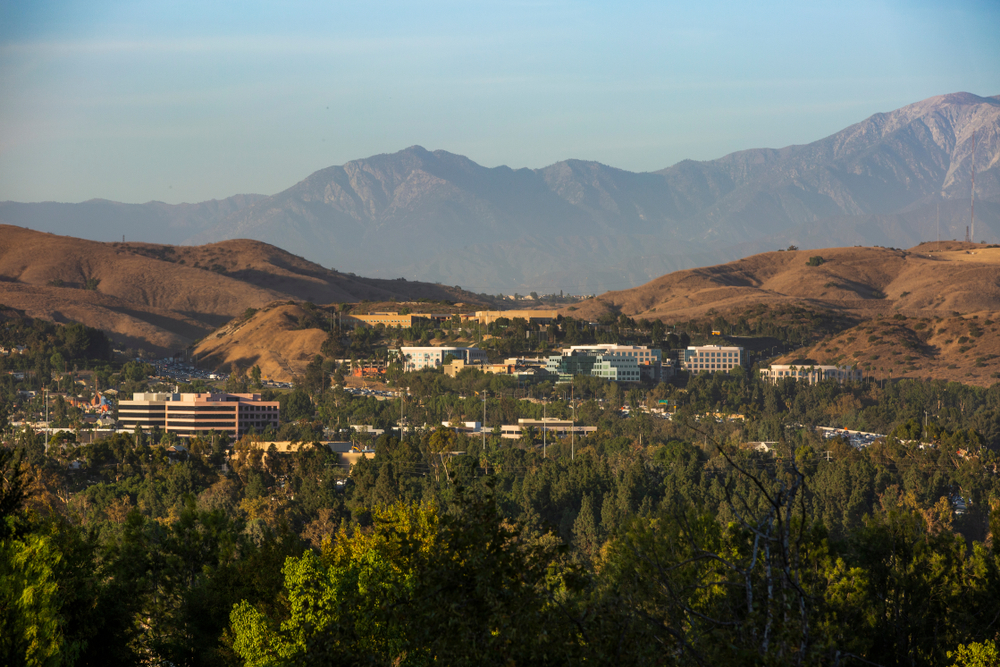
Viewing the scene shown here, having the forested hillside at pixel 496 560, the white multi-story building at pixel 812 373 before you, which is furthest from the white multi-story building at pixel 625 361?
the forested hillside at pixel 496 560

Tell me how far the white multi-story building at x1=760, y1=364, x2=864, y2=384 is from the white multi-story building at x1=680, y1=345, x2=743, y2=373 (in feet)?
29.0

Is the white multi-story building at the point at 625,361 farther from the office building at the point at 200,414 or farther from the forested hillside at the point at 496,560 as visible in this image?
the forested hillside at the point at 496,560

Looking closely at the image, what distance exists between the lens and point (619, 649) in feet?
64.0

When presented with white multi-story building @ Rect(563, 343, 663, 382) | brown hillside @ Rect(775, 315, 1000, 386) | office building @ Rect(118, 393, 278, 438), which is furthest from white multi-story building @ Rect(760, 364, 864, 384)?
office building @ Rect(118, 393, 278, 438)

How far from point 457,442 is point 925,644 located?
77367mm

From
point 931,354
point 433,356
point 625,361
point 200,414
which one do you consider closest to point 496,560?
point 200,414

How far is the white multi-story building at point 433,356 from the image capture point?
191125 mm

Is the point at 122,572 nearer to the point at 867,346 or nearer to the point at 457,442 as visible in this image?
the point at 457,442

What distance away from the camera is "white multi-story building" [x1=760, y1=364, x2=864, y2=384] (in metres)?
178

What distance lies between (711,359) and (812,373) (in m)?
19.6

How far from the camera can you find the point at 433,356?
193 metres

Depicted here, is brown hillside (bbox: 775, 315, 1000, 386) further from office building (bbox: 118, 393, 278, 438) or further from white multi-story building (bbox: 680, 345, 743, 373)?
office building (bbox: 118, 393, 278, 438)

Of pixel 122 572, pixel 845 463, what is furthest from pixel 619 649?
pixel 845 463

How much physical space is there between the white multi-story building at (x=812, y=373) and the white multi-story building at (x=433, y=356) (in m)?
40.8
